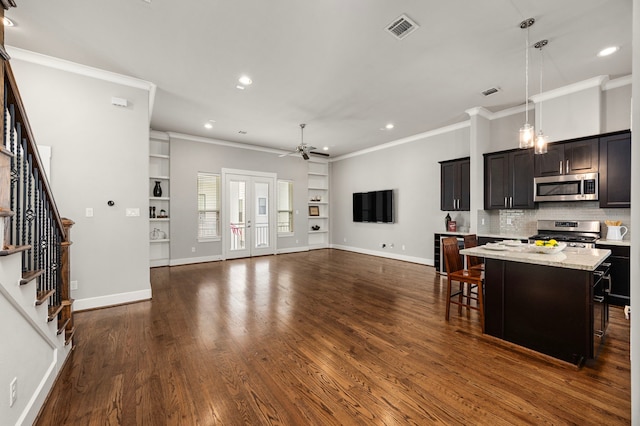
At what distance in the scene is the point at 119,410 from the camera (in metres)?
1.80

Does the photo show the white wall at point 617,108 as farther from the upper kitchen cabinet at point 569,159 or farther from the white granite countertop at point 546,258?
the white granite countertop at point 546,258

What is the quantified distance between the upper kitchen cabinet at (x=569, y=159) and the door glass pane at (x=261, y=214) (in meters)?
6.34

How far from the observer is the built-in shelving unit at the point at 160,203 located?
6.43m

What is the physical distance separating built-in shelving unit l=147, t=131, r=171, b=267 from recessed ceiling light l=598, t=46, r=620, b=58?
25.7ft

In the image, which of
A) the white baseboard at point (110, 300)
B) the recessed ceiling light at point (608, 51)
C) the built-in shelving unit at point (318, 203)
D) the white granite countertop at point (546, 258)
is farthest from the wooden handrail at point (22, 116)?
the built-in shelving unit at point (318, 203)

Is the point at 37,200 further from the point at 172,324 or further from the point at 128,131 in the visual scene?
the point at 128,131

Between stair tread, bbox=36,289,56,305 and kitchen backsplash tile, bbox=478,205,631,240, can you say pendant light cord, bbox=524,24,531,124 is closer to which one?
kitchen backsplash tile, bbox=478,205,631,240

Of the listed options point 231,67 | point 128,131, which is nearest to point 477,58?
point 231,67

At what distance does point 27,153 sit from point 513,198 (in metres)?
6.30

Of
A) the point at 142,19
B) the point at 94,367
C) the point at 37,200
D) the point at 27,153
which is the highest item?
the point at 142,19

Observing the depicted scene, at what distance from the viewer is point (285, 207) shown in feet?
28.2

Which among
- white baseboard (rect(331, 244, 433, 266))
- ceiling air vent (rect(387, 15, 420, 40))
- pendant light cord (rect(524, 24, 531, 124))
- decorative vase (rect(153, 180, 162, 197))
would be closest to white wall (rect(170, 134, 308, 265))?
decorative vase (rect(153, 180, 162, 197))

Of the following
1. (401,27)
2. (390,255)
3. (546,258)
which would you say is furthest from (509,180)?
(401,27)

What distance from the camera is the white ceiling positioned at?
259cm
